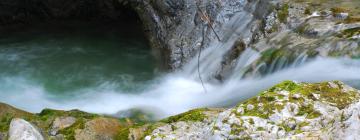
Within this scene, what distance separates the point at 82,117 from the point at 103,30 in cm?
916

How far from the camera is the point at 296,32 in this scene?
320 inches

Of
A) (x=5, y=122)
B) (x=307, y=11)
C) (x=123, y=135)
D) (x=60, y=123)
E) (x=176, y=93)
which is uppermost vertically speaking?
(x=307, y=11)

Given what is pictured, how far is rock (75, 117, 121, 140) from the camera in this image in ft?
16.9

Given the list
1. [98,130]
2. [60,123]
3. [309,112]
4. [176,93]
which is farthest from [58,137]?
[176,93]

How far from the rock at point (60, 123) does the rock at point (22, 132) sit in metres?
0.37

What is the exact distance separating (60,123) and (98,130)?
49 cm

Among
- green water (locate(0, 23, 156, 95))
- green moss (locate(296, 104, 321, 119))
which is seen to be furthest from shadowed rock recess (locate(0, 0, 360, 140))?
green water (locate(0, 23, 156, 95))

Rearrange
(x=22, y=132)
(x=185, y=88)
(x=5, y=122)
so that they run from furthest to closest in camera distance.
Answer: (x=185, y=88) < (x=5, y=122) < (x=22, y=132)

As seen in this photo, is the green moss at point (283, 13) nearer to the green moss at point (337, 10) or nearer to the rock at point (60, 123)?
the green moss at point (337, 10)

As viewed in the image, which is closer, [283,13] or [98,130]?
[98,130]

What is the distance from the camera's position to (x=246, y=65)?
27.2ft

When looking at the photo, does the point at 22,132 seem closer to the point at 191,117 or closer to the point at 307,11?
the point at 191,117

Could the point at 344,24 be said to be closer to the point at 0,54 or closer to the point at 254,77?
the point at 254,77

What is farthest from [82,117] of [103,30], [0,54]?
[103,30]
